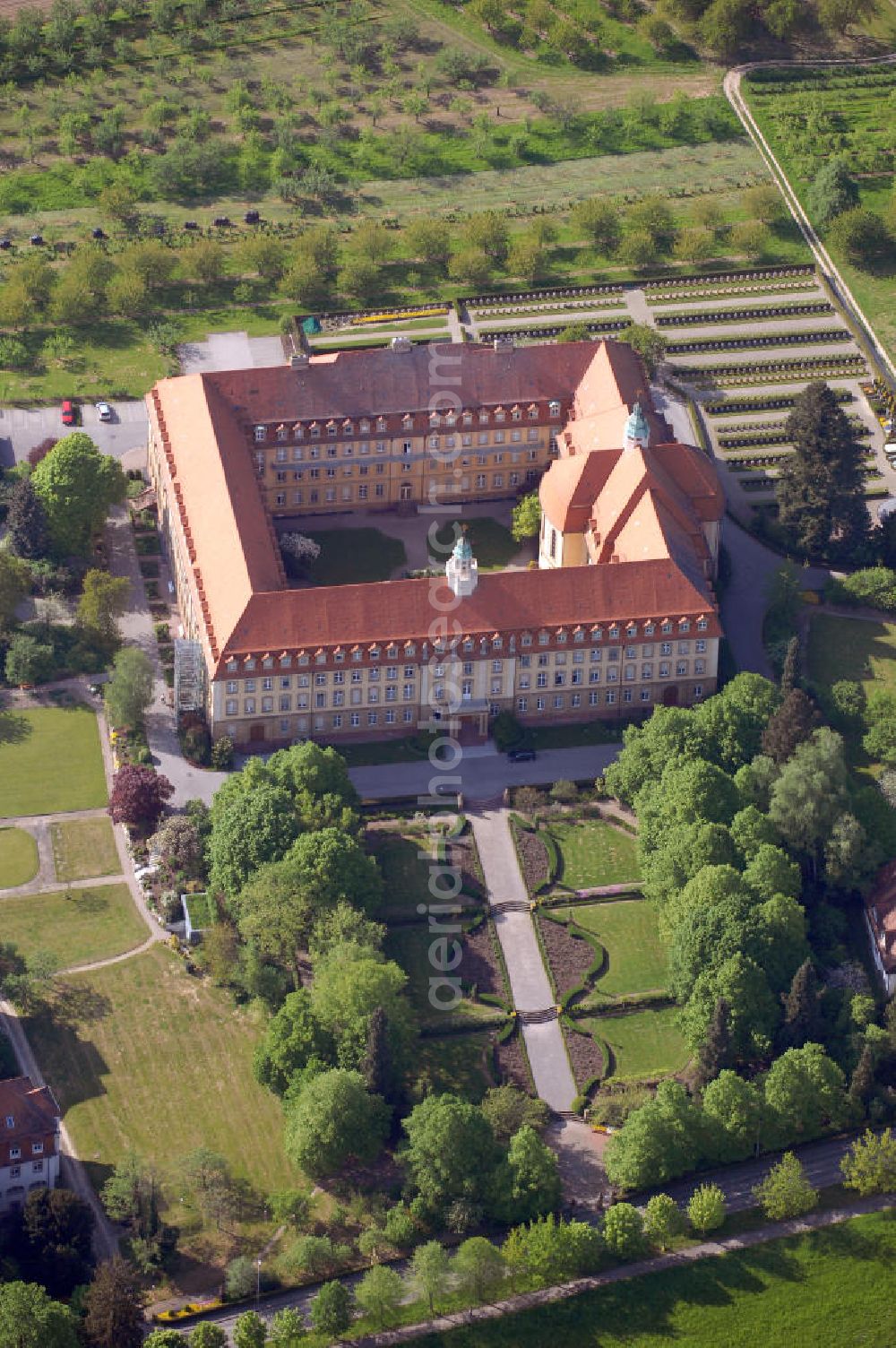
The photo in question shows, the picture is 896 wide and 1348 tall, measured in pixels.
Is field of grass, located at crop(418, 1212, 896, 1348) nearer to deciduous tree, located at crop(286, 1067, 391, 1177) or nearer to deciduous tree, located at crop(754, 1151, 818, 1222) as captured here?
deciduous tree, located at crop(754, 1151, 818, 1222)

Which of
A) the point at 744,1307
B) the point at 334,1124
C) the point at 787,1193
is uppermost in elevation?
the point at 334,1124

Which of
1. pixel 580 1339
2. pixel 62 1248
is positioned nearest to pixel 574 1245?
pixel 580 1339

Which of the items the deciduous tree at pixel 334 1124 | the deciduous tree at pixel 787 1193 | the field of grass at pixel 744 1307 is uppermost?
the deciduous tree at pixel 334 1124

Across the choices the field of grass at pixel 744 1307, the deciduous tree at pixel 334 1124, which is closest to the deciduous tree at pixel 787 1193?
the field of grass at pixel 744 1307

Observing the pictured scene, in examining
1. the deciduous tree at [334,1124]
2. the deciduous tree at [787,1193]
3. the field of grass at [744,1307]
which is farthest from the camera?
the deciduous tree at [787,1193]

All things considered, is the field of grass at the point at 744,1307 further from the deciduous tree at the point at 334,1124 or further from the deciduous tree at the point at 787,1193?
the deciduous tree at the point at 334,1124

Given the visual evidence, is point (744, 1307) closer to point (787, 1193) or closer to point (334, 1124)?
point (787, 1193)

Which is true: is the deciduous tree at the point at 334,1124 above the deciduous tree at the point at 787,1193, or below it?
above

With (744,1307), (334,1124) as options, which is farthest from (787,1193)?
(334,1124)
